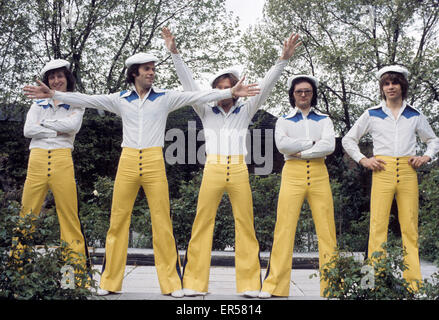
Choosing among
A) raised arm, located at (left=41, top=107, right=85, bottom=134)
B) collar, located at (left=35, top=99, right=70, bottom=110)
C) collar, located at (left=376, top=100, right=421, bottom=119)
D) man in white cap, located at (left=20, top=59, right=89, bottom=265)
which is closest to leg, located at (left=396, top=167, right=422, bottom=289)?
collar, located at (left=376, top=100, right=421, bottom=119)

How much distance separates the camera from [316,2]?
11.4 meters

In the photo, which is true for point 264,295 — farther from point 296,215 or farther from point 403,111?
point 403,111

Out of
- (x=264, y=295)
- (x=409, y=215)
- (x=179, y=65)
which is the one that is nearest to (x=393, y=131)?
(x=409, y=215)

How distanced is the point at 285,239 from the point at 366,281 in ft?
3.77

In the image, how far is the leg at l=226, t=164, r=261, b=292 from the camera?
464 cm

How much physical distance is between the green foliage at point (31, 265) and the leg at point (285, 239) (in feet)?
5.68

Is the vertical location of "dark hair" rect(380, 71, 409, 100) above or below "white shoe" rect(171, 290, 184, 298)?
above

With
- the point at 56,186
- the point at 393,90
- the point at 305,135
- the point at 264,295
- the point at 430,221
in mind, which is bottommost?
the point at 264,295

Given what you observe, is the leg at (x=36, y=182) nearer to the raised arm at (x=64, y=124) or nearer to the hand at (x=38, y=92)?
the raised arm at (x=64, y=124)

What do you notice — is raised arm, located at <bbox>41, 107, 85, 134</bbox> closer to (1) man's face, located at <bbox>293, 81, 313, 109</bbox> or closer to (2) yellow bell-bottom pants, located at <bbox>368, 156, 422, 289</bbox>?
(1) man's face, located at <bbox>293, 81, 313, 109</bbox>

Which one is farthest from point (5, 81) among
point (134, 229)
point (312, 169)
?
point (312, 169)

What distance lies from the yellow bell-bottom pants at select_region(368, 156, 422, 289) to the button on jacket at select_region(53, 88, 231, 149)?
1.74 m

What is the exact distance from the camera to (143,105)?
15.6 feet
